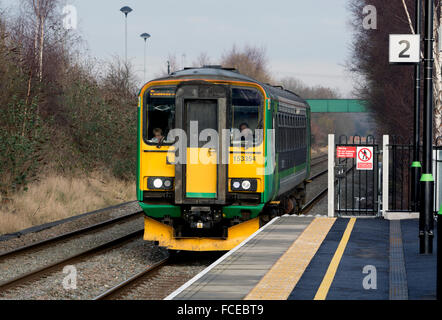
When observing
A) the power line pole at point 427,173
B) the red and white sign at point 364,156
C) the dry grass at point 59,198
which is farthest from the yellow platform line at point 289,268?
the dry grass at point 59,198

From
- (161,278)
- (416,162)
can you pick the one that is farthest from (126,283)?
(416,162)

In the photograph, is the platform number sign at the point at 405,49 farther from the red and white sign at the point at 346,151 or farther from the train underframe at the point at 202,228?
the red and white sign at the point at 346,151

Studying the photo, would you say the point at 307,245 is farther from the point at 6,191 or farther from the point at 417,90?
the point at 6,191

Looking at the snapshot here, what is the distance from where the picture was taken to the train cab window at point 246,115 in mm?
13336

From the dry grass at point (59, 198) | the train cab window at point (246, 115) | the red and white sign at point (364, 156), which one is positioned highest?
the train cab window at point (246, 115)

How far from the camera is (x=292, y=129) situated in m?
17.2

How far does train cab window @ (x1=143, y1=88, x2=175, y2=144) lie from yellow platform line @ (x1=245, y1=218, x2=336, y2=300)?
3.12 meters

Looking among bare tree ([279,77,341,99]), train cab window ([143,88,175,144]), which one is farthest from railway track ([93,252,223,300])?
bare tree ([279,77,341,99])

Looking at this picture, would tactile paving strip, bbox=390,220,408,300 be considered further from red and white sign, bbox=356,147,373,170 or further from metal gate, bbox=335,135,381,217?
metal gate, bbox=335,135,381,217

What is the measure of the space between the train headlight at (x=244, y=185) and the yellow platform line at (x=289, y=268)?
1.21m

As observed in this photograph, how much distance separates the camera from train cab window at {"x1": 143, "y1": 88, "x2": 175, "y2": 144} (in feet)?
43.9

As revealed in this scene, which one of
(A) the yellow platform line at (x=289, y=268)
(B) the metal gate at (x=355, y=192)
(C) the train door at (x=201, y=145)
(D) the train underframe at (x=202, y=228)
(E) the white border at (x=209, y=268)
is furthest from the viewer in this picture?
(B) the metal gate at (x=355, y=192)

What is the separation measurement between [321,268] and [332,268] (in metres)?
0.15

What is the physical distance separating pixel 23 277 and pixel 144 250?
12.5 feet
